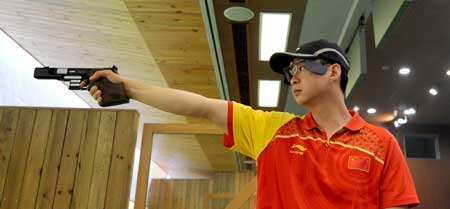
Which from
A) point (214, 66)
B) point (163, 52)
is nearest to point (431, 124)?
point (214, 66)

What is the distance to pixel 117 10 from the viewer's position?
3406 millimetres

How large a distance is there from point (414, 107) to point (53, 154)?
5.90 metres

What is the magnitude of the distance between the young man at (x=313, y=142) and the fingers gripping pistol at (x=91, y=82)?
2 centimetres

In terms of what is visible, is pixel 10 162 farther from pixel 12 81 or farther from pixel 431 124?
pixel 431 124

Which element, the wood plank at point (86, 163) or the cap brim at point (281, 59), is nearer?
the cap brim at point (281, 59)

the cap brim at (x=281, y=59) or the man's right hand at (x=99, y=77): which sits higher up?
the cap brim at (x=281, y=59)

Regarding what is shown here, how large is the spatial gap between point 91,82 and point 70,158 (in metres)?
2.54

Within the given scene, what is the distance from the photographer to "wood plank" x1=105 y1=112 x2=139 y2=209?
131 inches

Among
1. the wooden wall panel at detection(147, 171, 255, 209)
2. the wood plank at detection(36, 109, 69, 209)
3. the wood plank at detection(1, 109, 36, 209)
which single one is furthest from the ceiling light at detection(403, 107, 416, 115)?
the wood plank at detection(1, 109, 36, 209)

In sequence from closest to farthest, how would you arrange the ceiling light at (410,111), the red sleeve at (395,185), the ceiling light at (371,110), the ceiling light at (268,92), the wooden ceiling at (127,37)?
the red sleeve at (395,185), the wooden ceiling at (127,37), the ceiling light at (268,92), the ceiling light at (371,110), the ceiling light at (410,111)

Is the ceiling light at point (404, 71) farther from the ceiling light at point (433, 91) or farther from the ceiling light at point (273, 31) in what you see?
the ceiling light at point (273, 31)

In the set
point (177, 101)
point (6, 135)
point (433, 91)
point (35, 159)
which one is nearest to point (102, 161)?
point (35, 159)

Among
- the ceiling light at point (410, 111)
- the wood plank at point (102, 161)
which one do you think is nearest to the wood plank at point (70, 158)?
the wood plank at point (102, 161)

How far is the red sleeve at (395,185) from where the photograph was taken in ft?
3.27
